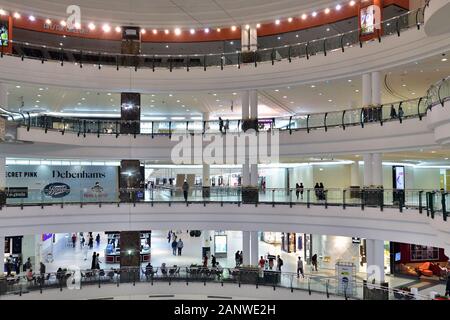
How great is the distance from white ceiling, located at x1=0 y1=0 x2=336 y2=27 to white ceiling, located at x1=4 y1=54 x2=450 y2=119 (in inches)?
154

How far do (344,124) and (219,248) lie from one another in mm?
11571

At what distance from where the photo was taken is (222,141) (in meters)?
19.9

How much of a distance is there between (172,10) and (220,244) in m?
13.5

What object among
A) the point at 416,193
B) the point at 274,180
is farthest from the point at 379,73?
the point at 274,180

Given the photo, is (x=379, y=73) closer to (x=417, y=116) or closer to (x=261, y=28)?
(x=417, y=116)

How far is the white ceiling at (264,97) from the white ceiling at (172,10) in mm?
3916

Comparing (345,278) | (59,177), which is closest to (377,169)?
(345,278)

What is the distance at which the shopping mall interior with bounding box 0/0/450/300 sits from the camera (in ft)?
53.4

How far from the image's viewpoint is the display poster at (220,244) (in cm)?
2483

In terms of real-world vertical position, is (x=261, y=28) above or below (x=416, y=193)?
above

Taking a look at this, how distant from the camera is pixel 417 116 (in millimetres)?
14805

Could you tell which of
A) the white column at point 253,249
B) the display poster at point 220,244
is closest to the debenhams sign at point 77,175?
the display poster at point 220,244

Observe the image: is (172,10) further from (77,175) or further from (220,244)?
(220,244)

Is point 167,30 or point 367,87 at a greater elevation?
point 167,30
